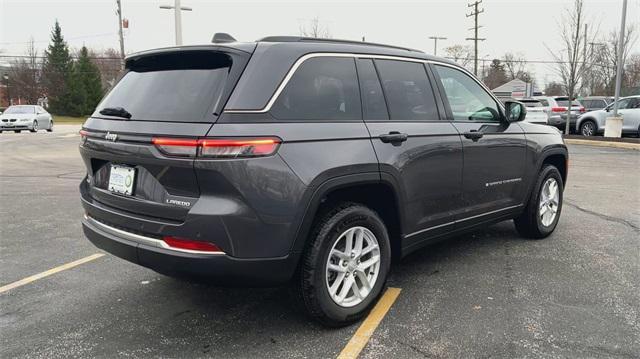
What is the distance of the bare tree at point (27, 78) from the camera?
210ft

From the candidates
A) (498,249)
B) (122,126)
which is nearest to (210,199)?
(122,126)

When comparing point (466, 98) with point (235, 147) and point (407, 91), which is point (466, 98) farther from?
point (235, 147)

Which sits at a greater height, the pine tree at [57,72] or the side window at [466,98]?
the pine tree at [57,72]

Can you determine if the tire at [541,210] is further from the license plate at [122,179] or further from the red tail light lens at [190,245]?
the license plate at [122,179]

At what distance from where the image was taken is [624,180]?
9.68 m

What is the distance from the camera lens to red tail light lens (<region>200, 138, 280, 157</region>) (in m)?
2.68

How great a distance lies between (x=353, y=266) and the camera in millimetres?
3293

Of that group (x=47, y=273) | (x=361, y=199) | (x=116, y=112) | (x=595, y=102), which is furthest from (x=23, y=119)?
(x=595, y=102)

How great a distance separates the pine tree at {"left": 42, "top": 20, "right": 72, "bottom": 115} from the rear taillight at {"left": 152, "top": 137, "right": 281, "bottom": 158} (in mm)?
63862

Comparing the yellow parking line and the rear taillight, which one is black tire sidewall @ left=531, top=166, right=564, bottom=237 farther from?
the yellow parking line

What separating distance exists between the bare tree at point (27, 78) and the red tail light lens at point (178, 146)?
71353 mm

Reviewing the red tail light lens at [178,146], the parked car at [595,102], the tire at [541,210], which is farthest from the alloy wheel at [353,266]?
the parked car at [595,102]

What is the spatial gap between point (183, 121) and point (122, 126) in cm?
52

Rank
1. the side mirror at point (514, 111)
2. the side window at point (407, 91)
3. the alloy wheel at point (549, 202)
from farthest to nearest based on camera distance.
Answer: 1. the alloy wheel at point (549, 202)
2. the side mirror at point (514, 111)
3. the side window at point (407, 91)
